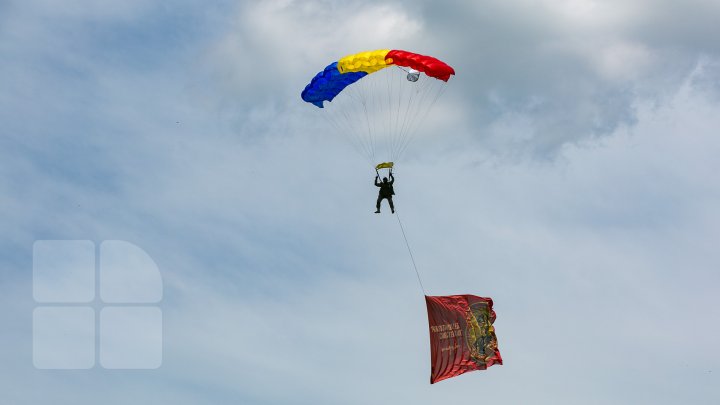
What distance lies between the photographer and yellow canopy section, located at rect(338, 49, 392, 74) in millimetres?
43969

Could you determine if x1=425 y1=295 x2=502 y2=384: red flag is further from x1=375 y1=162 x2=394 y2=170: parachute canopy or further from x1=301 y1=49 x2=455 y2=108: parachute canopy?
x1=301 y1=49 x2=455 y2=108: parachute canopy

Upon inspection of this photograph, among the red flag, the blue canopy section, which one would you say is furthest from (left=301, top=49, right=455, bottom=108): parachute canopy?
the red flag

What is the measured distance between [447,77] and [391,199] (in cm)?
640

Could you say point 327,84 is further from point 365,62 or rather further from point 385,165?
point 385,165

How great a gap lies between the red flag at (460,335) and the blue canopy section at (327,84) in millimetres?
10553

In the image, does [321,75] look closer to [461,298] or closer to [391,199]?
[391,199]

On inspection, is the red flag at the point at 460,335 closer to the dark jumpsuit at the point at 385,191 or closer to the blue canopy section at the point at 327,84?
the dark jumpsuit at the point at 385,191

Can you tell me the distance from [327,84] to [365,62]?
7.23 feet

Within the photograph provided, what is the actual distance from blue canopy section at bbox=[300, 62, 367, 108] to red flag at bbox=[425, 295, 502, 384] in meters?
10.6

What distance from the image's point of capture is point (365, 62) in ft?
145

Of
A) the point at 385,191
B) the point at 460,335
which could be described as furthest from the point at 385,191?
the point at 460,335

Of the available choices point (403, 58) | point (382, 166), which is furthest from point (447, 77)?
point (382, 166)

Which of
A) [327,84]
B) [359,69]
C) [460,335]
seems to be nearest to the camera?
[359,69]

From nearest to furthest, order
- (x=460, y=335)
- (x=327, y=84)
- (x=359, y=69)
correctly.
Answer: (x=359, y=69) < (x=327, y=84) < (x=460, y=335)
